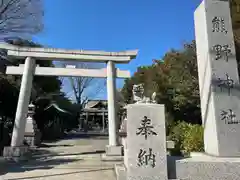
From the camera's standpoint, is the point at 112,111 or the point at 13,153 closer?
the point at 13,153

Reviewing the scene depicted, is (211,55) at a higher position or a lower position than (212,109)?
higher

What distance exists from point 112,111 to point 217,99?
17.7ft

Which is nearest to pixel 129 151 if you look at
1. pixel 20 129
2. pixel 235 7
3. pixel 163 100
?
pixel 20 129

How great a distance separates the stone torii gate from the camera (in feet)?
31.2

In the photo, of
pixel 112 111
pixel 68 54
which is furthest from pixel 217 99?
pixel 68 54

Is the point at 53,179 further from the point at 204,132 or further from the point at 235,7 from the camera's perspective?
the point at 235,7

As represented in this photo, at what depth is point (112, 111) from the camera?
9742mm

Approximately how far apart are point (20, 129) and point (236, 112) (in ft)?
26.8

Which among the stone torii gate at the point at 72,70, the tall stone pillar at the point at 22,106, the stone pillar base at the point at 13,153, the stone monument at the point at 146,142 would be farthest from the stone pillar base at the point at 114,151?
the stone monument at the point at 146,142

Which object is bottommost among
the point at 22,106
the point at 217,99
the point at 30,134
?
the point at 30,134

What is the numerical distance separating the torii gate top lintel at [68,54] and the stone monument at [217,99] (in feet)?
15.4

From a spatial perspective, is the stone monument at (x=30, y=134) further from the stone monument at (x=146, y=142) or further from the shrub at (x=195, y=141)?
the stone monument at (x=146, y=142)

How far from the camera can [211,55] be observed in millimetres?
5391

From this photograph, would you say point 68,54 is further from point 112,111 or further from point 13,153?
point 13,153
